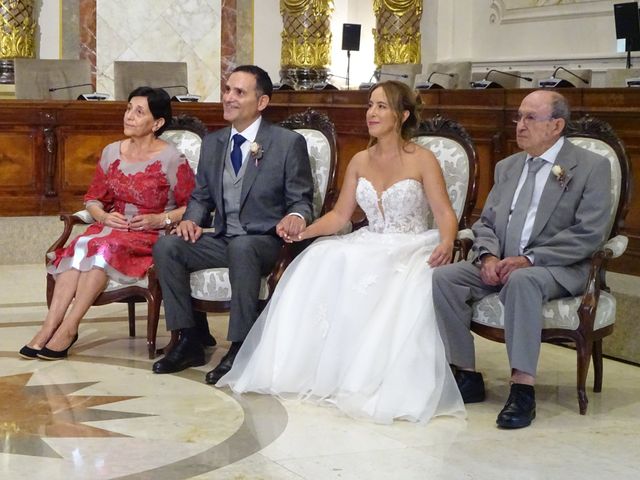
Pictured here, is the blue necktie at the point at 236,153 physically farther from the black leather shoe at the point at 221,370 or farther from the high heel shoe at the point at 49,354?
the high heel shoe at the point at 49,354

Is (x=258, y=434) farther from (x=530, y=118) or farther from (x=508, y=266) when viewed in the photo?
(x=530, y=118)

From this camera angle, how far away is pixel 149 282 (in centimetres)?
545

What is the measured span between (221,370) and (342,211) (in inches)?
34.2

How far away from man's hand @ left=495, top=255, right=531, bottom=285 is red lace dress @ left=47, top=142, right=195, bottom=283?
67.2 inches

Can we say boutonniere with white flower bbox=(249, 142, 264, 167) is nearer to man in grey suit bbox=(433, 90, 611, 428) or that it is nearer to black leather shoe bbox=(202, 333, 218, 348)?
black leather shoe bbox=(202, 333, 218, 348)

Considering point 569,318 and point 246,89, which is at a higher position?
point 246,89

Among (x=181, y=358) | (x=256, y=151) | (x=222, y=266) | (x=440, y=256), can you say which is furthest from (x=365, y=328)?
(x=256, y=151)

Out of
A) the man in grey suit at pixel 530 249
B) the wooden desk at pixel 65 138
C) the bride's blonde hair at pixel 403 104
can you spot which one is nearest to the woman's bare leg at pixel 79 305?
the bride's blonde hair at pixel 403 104

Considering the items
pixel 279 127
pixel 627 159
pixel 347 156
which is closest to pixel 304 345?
pixel 279 127

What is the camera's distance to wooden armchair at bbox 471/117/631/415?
4.60 metres

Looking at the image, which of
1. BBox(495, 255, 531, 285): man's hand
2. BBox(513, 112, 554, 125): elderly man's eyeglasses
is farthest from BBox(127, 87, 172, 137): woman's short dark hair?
BBox(495, 255, 531, 285): man's hand

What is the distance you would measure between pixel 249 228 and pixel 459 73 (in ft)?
19.4

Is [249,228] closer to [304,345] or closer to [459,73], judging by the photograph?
[304,345]

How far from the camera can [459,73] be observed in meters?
10.9
